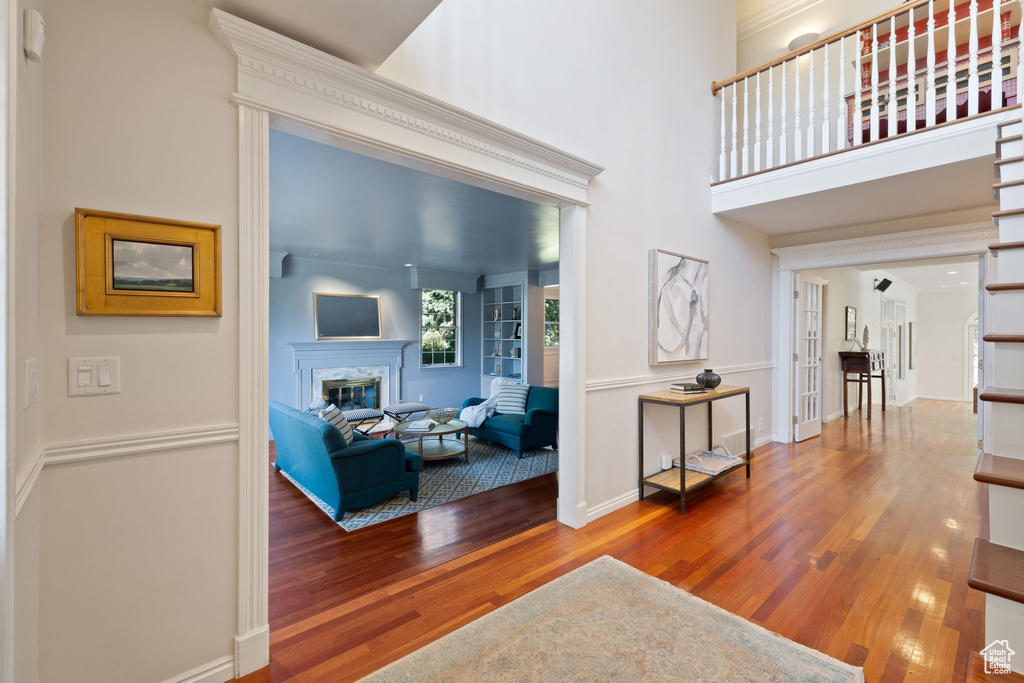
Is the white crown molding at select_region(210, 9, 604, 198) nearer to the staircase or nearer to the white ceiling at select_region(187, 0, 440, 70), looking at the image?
the white ceiling at select_region(187, 0, 440, 70)

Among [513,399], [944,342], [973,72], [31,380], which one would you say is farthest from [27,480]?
[944,342]

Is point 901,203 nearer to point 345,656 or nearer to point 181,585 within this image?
point 345,656

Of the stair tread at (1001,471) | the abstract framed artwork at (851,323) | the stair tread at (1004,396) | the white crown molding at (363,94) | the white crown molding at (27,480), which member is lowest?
the stair tread at (1001,471)

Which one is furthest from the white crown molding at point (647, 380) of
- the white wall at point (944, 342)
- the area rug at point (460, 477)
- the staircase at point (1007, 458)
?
the white wall at point (944, 342)

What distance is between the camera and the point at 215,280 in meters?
1.53

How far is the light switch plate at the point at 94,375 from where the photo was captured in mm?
1314

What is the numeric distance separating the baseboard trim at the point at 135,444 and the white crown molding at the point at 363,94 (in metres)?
1.21

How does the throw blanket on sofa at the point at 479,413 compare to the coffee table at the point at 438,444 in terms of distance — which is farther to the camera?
the throw blanket on sofa at the point at 479,413

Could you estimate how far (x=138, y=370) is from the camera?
1417 mm

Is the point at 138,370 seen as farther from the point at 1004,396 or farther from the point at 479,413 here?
the point at 479,413

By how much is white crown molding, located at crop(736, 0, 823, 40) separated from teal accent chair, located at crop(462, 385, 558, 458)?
4961mm

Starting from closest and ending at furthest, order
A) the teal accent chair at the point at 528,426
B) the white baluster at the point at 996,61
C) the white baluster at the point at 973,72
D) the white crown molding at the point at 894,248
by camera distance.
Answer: the white baluster at the point at 996,61, the white baluster at the point at 973,72, the white crown molding at the point at 894,248, the teal accent chair at the point at 528,426

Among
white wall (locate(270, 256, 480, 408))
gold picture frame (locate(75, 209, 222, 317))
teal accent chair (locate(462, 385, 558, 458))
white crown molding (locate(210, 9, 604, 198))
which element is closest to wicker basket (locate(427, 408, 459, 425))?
teal accent chair (locate(462, 385, 558, 458))

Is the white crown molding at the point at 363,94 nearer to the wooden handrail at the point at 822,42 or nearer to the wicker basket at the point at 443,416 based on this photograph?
the wooden handrail at the point at 822,42
